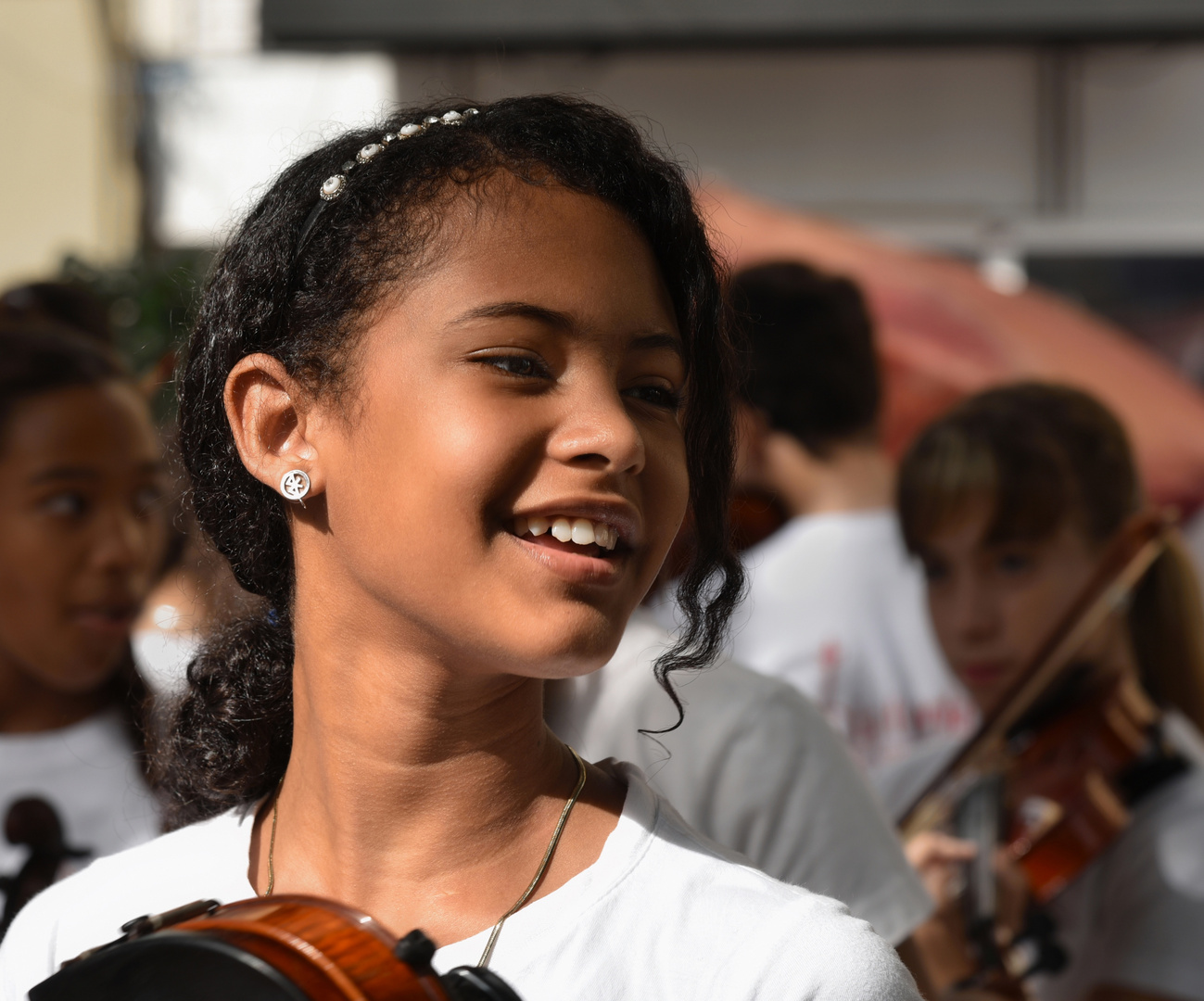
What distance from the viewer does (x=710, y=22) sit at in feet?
17.6

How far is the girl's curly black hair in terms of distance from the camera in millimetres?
1074

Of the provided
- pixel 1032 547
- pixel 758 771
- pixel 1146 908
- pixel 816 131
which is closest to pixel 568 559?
pixel 758 771

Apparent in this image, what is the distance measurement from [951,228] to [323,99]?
2.78m

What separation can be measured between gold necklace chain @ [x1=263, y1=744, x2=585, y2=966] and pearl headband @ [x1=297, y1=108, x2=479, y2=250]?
0.49 meters

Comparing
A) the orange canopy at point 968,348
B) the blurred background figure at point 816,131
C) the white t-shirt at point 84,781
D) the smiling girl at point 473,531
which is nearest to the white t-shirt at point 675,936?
the smiling girl at point 473,531

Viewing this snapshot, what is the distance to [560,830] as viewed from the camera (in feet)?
3.55

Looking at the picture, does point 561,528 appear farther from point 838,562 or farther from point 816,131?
point 816,131

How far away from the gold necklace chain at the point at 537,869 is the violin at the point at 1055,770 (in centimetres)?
122

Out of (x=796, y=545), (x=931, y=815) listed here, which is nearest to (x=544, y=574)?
(x=931, y=815)

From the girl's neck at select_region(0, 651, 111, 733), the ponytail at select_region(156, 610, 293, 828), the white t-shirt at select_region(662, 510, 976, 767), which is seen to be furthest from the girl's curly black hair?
the white t-shirt at select_region(662, 510, 976, 767)

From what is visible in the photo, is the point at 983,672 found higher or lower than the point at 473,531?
lower

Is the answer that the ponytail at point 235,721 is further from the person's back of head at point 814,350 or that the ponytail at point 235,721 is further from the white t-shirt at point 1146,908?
the person's back of head at point 814,350

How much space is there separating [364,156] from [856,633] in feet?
6.74

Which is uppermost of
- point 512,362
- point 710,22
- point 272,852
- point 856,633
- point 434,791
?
point 512,362
